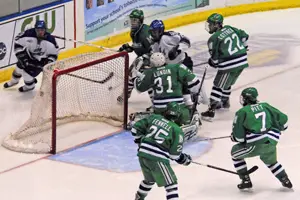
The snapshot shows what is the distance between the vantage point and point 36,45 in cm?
1009

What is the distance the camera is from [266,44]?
12477 mm

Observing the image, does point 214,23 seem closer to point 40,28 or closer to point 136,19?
point 136,19

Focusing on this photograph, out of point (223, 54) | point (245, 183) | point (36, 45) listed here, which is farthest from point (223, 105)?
point (245, 183)

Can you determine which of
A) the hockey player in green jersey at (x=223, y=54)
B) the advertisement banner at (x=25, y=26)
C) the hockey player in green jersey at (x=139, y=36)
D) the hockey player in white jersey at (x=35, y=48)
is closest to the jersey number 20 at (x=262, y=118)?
the hockey player in green jersey at (x=223, y=54)

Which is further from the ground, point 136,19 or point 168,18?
point 136,19

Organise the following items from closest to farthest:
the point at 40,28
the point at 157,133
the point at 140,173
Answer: the point at 157,133 < the point at 140,173 < the point at 40,28

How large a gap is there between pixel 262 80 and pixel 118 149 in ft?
8.76

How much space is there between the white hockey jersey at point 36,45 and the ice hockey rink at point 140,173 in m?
0.52

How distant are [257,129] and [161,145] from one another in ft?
2.96

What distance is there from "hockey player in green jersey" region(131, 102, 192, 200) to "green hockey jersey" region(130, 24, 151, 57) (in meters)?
2.66

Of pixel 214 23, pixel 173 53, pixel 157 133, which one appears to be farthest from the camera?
pixel 173 53

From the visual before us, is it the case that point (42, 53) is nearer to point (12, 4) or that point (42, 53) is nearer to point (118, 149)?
point (12, 4)

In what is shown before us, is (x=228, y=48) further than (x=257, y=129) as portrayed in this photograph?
Yes

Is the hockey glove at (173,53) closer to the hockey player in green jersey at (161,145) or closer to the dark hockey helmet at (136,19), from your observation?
the dark hockey helmet at (136,19)
